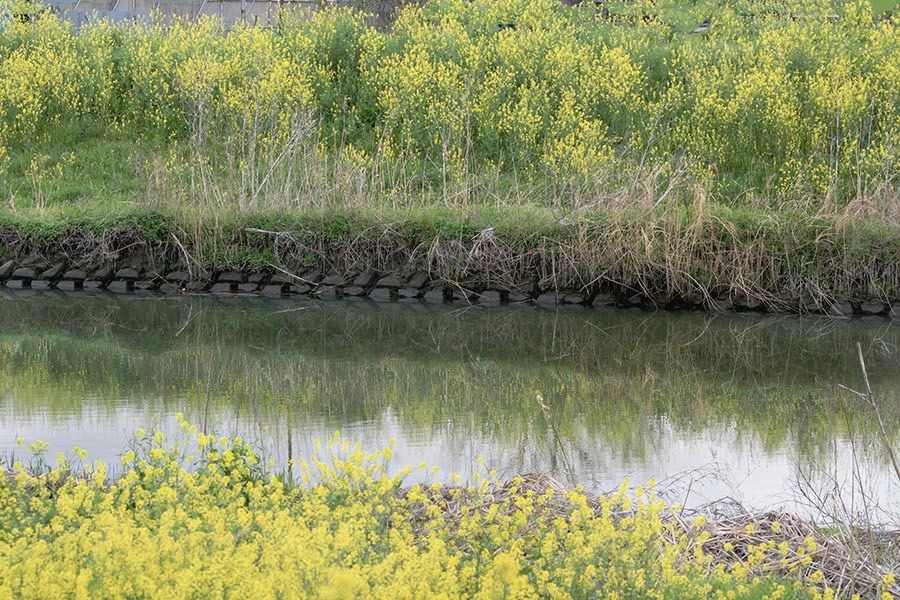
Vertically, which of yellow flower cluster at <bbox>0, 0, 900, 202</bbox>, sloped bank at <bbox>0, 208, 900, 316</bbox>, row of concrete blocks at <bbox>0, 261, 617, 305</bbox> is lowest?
row of concrete blocks at <bbox>0, 261, 617, 305</bbox>

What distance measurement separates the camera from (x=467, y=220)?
599 inches

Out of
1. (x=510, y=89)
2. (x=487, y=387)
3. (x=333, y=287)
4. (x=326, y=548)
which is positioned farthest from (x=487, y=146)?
(x=326, y=548)

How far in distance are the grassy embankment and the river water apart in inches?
32.0

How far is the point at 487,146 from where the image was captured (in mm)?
19797

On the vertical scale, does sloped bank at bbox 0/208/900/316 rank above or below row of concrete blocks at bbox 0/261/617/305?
above

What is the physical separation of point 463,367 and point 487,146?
9018 mm

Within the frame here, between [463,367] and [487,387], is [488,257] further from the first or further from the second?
[487,387]

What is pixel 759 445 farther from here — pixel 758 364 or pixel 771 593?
pixel 771 593

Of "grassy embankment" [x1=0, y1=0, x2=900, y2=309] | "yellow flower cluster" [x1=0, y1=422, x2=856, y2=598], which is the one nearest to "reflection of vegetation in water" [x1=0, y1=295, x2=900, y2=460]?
"grassy embankment" [x1=0, y1=0, x2=900, y2=309]

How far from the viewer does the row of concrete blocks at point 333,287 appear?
14555 mm

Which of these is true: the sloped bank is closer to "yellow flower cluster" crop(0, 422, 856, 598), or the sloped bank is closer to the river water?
the river water

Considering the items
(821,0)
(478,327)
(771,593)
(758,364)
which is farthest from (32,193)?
(771,593)

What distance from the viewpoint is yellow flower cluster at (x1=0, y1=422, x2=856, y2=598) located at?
11.8ft

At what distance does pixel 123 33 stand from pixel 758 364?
1728 cm
